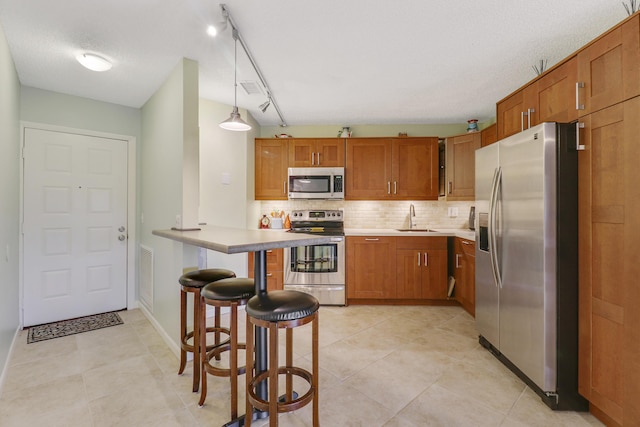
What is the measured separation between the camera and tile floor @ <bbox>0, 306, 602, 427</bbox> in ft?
5.72

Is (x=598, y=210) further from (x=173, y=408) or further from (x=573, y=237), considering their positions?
(x=173, y=408)

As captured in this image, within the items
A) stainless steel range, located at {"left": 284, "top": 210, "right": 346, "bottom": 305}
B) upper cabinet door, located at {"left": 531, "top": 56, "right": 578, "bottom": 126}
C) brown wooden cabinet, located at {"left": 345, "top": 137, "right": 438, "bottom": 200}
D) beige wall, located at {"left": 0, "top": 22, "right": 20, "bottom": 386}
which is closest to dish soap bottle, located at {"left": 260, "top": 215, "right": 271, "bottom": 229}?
stainless steel range, located at {"left": 284, "top": 210, "right": 346, "bottom": 305}

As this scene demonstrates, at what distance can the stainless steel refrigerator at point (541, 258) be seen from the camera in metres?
1.83

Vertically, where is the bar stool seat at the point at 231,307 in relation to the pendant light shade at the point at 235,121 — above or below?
below

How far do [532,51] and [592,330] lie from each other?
2.13 m

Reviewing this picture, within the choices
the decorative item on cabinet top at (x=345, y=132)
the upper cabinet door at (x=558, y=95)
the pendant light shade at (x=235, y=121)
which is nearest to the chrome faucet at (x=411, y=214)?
the decorative item on cabinet top at (x=345, y=132)

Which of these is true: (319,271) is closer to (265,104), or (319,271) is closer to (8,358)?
(265,104)

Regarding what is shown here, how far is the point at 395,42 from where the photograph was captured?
7.39ft

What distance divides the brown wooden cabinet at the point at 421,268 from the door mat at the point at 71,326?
10.8 ft

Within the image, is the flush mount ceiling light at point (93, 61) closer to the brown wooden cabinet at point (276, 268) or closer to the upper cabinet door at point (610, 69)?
the brown wooden cabinet at point (276, 268)

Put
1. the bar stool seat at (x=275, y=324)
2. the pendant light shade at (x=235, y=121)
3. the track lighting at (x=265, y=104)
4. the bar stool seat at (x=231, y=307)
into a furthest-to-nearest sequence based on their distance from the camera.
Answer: the track lighting at (x=265, y=104) → the pendant light shade at (x=235, y=121) → the bar stool seat at (x=231, y=307) → the bar stool seat at (x=275, y=324)

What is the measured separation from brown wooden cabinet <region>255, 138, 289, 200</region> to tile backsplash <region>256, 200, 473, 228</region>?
289 millimetres

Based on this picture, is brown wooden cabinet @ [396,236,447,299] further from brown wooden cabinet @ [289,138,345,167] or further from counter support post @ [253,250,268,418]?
counter support post @ [253,250,268,418]

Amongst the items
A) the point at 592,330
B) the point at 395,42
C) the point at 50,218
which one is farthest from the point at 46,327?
the point at 592,330
